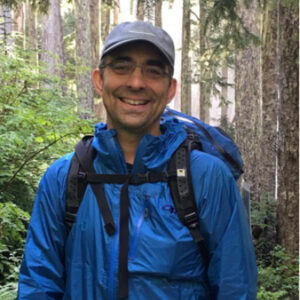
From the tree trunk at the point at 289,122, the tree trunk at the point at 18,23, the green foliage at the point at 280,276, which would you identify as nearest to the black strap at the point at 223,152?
the tree trunk at the point at 18,23

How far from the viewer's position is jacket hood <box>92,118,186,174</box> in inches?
80.2

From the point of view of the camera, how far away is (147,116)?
2168 millimetres

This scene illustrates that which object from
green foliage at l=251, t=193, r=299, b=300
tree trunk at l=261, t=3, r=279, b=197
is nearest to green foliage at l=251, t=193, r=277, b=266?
green foliage at l=251, t=193, r=299, b=300

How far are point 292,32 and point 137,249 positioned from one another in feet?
22.1

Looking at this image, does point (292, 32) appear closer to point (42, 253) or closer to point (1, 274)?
point (1, 274)

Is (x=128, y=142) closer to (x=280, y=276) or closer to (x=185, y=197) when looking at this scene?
(x=185, y=197)

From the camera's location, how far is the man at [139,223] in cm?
188

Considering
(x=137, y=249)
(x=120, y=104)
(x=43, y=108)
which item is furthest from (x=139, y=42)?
(x=43, y=108)

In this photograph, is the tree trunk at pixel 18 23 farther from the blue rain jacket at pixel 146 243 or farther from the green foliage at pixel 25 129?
the blue rain jacket at pixel 146 243

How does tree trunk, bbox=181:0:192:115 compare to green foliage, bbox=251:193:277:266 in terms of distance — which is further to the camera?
tree trunk, bbox=181:0:192:115

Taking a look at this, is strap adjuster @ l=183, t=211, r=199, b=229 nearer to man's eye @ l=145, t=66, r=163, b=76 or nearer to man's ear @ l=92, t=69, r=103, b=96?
man's eye @ l=145, t=66, r=163, b=76

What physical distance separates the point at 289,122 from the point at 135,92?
620 cm

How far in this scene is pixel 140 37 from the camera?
6.86 ft

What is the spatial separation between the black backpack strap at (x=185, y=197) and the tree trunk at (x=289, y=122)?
6203mm
